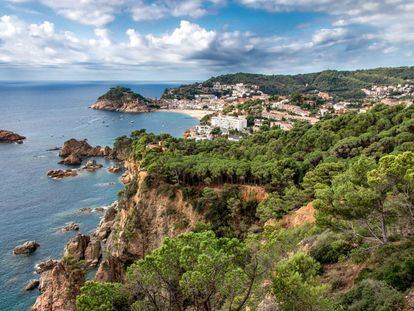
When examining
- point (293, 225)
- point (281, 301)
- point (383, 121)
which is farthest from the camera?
point (383, 121)

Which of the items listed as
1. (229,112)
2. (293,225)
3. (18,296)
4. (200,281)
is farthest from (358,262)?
(229,112)

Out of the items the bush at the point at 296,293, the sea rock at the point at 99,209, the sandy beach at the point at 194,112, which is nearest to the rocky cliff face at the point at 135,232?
the sea rock at the point at 99,209

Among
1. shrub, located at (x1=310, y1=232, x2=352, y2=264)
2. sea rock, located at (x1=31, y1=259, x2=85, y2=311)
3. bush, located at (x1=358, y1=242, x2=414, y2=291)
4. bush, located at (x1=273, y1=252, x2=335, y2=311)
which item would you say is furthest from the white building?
bush, located at (x1=273, y1=252, x2=335, y2=311)

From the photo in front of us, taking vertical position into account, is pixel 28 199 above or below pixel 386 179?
below

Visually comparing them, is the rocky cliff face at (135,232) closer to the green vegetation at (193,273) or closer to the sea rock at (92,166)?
the green vegetation at (193,273)

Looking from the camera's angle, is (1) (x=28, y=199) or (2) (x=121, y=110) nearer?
(1) (x=28, y=199)

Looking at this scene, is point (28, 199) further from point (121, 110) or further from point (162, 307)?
point (121, 110)
